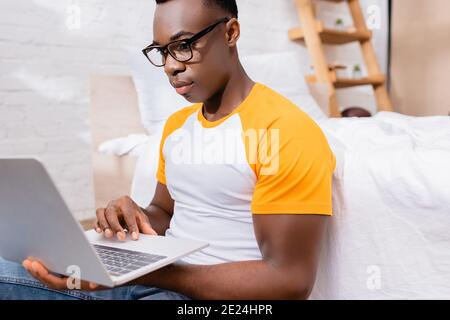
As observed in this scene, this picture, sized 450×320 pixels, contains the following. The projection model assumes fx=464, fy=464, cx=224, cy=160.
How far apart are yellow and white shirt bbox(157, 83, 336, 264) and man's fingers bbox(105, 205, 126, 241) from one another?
4.4 inches

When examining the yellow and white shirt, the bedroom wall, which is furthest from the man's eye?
the bedroom wall

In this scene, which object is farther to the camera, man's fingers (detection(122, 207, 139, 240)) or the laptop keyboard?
man's fingers (detection(122, 207, 139, 240))

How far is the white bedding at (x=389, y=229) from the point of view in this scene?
0.77 meters

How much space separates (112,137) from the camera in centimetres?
189

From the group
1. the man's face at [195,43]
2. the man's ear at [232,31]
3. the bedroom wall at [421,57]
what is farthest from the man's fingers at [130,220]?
the bedroom wall at [421,57]

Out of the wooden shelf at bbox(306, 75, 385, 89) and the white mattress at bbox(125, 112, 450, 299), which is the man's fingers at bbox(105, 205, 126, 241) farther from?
the wooden shelf at bbox(306, 75, 385, 89)

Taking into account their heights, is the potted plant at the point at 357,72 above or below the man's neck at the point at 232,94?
above

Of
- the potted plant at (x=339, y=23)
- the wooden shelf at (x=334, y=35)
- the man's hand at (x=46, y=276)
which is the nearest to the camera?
the man's hand at (x=46, y=276)

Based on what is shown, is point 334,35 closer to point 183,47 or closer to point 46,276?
point 183,47

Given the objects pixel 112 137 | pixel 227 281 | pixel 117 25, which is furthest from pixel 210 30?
pixel 117 25

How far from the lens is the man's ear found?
2.55ft

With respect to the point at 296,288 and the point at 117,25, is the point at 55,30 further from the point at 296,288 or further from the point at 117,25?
the point at 296,288

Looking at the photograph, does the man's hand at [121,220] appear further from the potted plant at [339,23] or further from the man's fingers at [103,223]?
the potted plant at [339,23]
